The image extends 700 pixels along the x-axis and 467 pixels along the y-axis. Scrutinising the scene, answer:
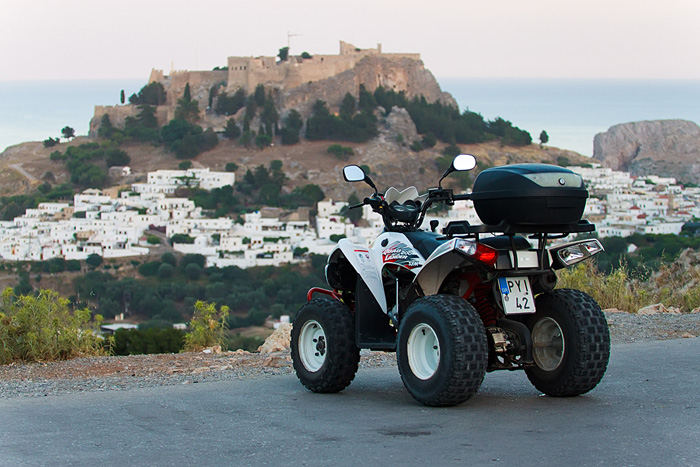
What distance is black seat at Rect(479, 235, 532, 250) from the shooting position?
194 inches

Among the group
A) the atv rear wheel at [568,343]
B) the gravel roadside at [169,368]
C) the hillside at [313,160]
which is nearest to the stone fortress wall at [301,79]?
the hillside at [313,160]

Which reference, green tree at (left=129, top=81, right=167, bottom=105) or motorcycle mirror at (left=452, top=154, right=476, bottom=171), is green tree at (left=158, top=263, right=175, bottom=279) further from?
motorcycle mirror at (left=452, top=154, right=476, bottom=171)

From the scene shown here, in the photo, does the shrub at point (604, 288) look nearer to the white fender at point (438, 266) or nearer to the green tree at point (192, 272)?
the white fender at point (438, 266)

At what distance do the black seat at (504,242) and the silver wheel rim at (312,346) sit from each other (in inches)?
48.5

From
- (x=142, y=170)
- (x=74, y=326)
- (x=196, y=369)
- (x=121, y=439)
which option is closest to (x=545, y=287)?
(x=121, y=439)

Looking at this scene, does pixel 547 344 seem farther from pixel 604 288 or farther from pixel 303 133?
pixel 303 133

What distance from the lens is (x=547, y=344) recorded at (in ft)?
17.0

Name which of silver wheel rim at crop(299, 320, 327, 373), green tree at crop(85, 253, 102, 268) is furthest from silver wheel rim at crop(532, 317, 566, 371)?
green tree at crop(85, 253, 102, 268)

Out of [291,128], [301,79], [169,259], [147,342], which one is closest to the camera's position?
[147,342]

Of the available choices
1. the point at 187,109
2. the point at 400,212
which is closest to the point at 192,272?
the point at 187,109

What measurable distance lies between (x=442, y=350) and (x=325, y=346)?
3.77 ft

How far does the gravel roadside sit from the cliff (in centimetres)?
11320

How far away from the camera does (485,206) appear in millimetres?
4836

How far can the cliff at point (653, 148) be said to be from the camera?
11831cm
